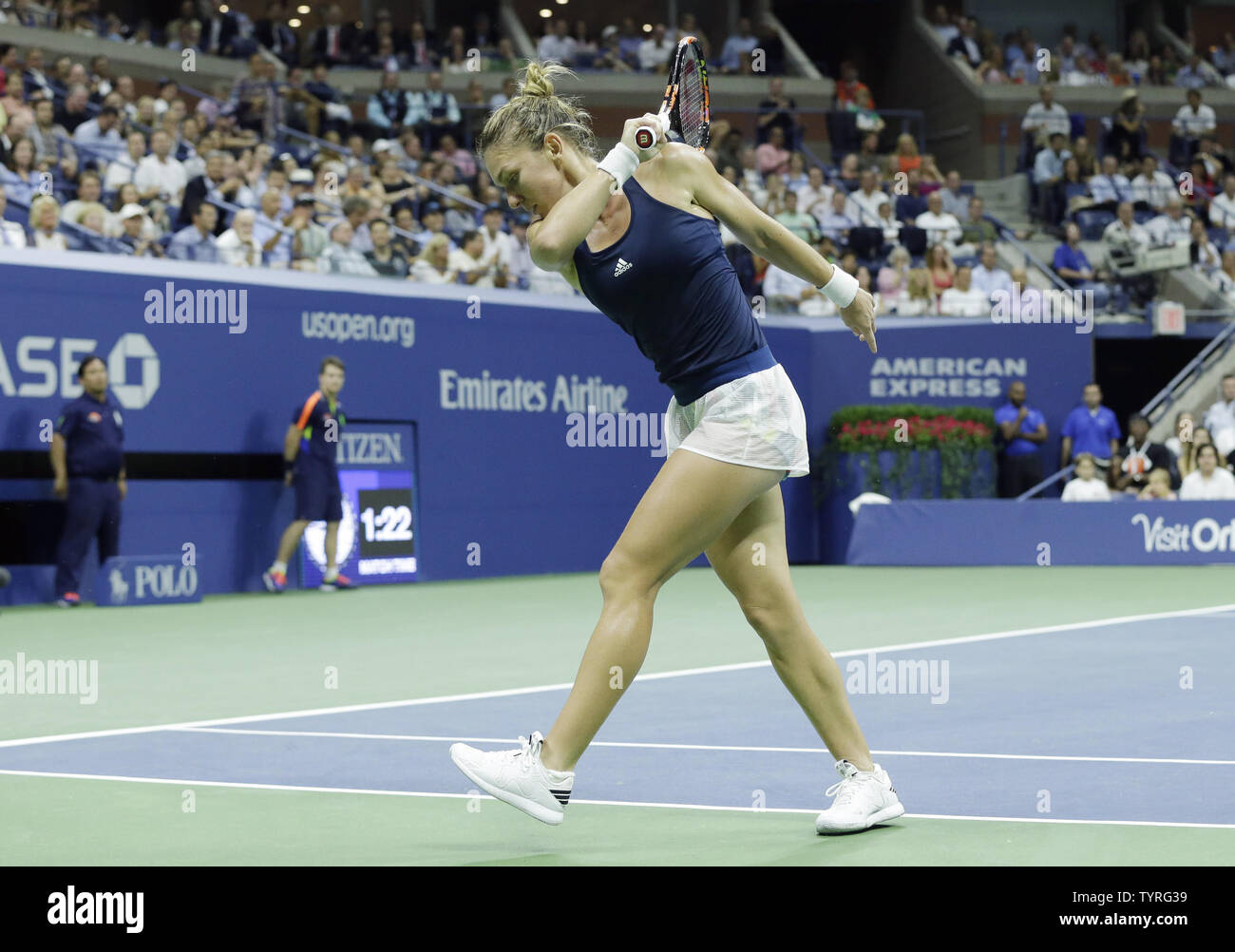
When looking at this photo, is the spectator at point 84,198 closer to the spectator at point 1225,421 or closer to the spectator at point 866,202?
the spectator at point 866,202

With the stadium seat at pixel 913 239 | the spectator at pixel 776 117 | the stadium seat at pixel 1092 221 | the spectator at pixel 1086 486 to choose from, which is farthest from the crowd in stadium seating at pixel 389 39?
the spectator at pixel 1086 486

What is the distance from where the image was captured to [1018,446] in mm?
21781

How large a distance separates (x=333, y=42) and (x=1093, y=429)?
13.6 meters

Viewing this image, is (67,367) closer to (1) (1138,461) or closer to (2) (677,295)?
(2) (677,295)

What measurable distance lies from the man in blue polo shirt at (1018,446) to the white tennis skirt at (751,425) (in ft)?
56.6

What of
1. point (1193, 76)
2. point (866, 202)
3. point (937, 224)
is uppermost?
point (1193, 76)

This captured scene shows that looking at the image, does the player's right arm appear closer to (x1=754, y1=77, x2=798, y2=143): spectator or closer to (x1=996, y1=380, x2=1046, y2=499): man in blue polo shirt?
(x1=996, y1=380, x2=1046, y2=499): man in blue polo shirt

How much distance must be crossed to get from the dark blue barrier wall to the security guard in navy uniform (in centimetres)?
900

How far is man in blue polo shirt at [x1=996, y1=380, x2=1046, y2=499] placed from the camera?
71.0 ft

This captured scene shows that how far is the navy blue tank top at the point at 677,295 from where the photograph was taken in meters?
4.72

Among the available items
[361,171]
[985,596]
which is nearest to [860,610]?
[985,596]

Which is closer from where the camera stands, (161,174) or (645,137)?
(645,137)

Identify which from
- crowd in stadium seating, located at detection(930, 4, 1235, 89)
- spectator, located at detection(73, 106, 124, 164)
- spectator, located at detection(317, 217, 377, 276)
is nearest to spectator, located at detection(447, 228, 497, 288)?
spectator, located at detection(317, 217, 377, 276)

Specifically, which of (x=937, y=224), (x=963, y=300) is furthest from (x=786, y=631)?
(x=937, y=224)
